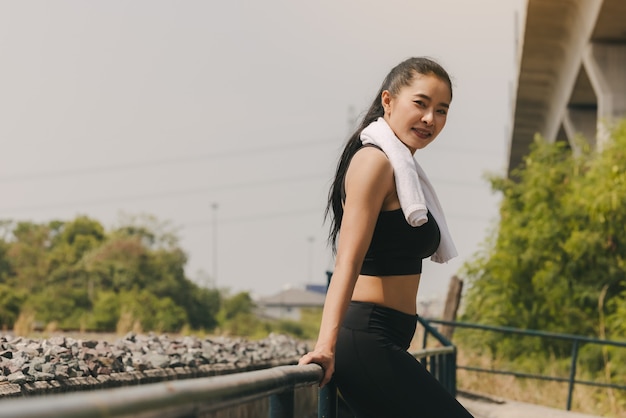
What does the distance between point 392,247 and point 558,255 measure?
19.5 meters

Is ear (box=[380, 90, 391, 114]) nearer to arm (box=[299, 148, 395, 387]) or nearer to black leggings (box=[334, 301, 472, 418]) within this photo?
arm (box=[299, 148, 395, 387])

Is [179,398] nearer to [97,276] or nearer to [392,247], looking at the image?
[392,247]

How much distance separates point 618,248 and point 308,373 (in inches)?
725

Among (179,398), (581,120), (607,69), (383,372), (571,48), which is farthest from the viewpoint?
(581,120)

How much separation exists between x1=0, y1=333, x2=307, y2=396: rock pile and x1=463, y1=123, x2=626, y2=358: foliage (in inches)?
335

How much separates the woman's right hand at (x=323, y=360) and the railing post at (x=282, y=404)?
0.16 metres

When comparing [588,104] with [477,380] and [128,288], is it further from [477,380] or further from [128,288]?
[128,288]

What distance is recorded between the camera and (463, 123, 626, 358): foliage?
761 inches

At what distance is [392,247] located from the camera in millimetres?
3061

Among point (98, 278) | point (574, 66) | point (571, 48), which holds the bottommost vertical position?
point (98, 278)

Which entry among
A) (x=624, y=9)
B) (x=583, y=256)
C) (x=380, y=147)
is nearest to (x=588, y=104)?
(x=624, y=9)

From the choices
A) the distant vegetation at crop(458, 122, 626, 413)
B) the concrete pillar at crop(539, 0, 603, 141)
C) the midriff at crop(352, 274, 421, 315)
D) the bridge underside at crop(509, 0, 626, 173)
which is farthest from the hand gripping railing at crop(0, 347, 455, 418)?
the concrete pillar at crop(539, 0, 603, 141)

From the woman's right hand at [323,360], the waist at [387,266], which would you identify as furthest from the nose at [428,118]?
the woman's right hand at [323,360]

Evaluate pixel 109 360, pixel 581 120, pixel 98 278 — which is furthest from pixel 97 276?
pixel 109 360
